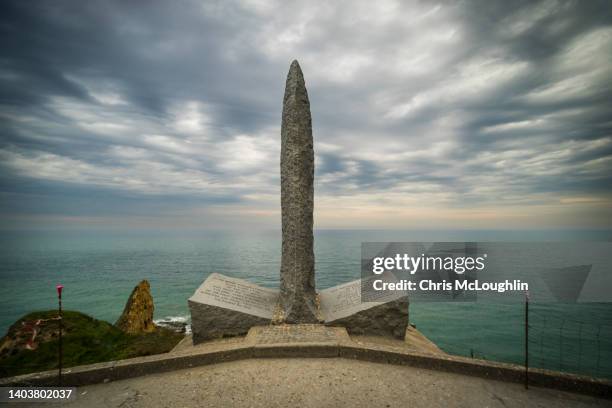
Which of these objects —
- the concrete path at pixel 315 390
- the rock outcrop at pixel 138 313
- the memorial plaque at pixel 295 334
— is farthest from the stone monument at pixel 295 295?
the rock outcrop at pixel 138 313

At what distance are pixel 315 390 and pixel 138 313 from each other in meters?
8.48

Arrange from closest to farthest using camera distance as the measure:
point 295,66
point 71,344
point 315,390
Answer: point 315,390 < point 71,344 < point 295,66

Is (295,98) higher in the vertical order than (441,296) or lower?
higher

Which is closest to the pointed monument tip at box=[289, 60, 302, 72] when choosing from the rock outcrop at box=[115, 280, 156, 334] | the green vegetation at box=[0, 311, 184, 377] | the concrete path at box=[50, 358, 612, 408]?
the concrete path at box=[50, 358, 612, 408]

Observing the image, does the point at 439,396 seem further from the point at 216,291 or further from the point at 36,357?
the point at 36,357

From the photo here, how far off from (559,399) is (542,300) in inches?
1046

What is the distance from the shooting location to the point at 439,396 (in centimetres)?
335

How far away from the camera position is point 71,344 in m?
5.61

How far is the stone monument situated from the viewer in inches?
244

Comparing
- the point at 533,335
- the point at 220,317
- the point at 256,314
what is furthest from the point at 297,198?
the point at 533,335

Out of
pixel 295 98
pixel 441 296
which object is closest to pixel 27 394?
pixel 295 98

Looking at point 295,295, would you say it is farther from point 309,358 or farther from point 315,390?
point 315,390

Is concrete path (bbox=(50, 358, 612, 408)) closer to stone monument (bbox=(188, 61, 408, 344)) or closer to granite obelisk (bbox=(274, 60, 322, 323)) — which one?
stone monument (bbox=(188, 61, 408, 344))

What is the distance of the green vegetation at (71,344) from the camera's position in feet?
16.4
